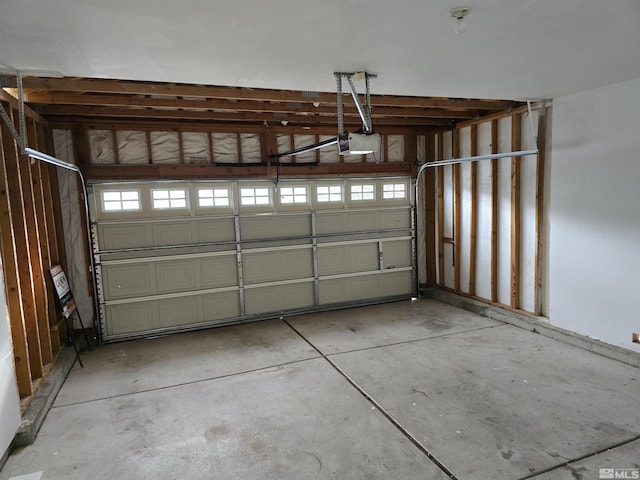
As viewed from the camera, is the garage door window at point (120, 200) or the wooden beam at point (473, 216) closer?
the garage door window at point (120, 200)

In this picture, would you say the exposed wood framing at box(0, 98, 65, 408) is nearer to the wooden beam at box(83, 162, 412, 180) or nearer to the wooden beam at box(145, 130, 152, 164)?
the wooden beam at box(83, 162, 412, 180)

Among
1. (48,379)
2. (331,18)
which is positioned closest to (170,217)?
(48,379)

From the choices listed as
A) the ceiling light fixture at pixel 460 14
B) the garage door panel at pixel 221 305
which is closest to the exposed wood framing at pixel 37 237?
the garage door panel at pixel 221 305

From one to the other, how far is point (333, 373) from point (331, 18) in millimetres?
3183

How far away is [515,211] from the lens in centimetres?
536

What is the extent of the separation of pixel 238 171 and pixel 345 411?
3.73m

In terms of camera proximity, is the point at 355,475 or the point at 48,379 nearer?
the point at 355,475

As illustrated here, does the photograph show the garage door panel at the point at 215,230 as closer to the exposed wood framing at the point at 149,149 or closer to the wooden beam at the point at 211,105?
the exposed wood framing at the point at 149,149

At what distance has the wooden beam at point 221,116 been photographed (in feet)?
15.4

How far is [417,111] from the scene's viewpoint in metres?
5.47

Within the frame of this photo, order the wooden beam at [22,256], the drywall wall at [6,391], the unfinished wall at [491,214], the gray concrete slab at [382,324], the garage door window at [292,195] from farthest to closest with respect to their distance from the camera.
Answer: the garage door window at [292,195], the unfinished wall at [491,214], the gray concrete slab at [382,324], the wooden beam at [22,256], the drywall wall at [6,391]

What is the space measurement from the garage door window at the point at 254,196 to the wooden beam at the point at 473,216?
301 cm

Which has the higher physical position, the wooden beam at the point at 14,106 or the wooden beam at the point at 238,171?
the wooden beam at the point at 14,106

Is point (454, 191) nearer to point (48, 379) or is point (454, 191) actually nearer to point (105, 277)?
point (105, 277)
